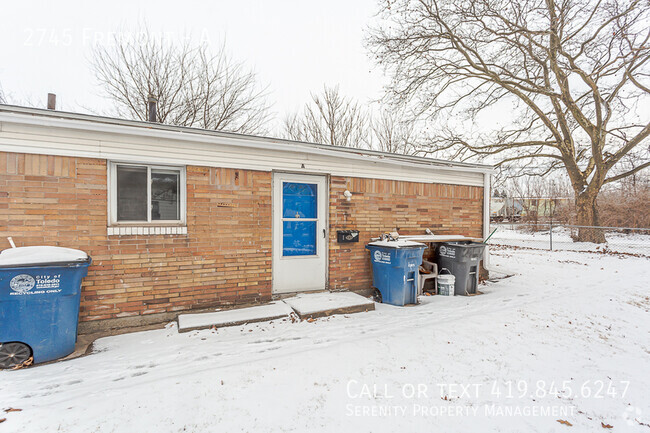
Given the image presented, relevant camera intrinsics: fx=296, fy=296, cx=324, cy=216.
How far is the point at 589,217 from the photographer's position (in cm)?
1329

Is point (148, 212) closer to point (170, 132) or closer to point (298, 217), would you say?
point (170, 132)

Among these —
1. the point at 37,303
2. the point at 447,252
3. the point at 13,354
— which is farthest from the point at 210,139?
the point at 447,252

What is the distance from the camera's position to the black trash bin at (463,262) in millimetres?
5875

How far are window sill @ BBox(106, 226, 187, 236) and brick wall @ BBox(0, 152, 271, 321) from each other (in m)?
0.06

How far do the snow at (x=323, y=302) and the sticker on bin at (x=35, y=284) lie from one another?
284cm

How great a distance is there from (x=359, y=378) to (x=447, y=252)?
402 centimetres

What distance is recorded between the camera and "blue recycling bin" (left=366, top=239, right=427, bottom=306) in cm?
502

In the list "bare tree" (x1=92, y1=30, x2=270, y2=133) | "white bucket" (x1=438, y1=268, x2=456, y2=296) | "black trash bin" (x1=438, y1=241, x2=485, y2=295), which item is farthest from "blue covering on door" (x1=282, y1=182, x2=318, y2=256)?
"bare tree" (x1=92, y1=30, x2=270, y2=133)

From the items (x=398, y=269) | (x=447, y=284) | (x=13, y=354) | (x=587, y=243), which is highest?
(x=398, y=269)

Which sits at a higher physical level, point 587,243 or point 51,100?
point 51,100

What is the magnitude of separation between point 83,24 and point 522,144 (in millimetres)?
17214

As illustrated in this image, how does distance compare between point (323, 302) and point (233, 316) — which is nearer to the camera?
point (233, 316)

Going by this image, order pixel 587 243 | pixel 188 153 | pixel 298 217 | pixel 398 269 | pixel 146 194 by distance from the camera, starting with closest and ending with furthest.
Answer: pixel 146 194
pixel 188 153
pixel 398 269
pixel 298 217
pixel 587 243

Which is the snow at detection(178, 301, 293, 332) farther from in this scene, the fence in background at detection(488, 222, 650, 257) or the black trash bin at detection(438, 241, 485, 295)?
the fence in background at detection(488, 222, 650, 257)
